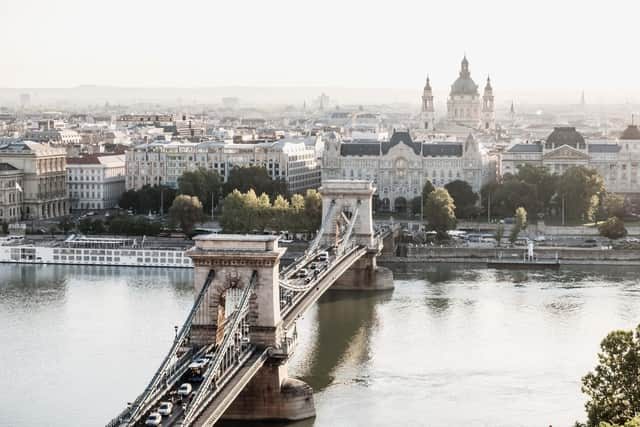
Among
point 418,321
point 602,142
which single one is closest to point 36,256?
point 418,321

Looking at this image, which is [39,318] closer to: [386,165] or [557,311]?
[557,311]

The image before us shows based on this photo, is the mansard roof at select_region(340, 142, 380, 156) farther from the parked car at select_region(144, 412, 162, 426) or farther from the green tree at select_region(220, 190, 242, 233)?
the parked car at select_region(144, 412, 162, 426)

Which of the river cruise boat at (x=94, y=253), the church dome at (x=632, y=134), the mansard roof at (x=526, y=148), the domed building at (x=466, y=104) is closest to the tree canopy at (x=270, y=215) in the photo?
the river cruise boat at (x=94, y=253)

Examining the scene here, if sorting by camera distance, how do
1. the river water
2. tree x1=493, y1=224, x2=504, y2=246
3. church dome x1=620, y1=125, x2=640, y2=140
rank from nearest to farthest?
the river water, tree x1=493, y1=224, x2=504, y2=246, church dome x1=620, y1=125, x2=640, y2=140

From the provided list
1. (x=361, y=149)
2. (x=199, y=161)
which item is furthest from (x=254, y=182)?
(x=361, y=149)

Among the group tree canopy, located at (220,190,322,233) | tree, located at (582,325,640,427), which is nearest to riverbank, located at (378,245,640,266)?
tree canopy, located at (220,190,322,233)

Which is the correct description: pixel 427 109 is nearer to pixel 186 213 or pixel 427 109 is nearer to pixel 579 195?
pixel 579 195
